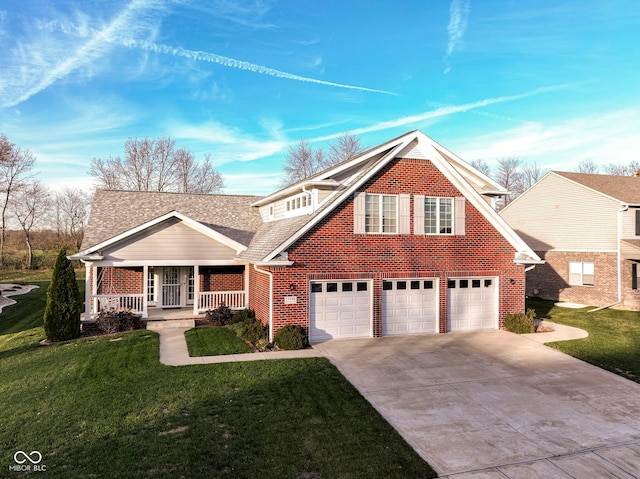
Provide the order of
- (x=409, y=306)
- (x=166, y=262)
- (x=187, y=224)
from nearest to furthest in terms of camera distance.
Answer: (x=409, y=306)
(x=166, y=262)
(x=187, y=224)

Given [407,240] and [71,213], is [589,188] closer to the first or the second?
[407,240]

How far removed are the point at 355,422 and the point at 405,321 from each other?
7.68 m

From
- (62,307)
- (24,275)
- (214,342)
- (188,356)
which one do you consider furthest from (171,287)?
(24,275)

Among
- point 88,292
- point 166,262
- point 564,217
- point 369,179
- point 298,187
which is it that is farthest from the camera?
point 564,217

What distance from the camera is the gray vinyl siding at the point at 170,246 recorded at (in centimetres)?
1716

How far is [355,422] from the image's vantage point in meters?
8.27

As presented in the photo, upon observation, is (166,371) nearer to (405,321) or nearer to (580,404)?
(405,321)

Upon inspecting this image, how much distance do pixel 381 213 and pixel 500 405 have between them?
7.74 m

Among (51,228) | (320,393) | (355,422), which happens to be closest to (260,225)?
(320,393)

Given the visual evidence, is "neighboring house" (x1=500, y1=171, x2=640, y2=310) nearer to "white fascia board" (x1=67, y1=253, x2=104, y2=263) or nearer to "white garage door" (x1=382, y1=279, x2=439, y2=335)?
"white garage door" (x1=382, y1=279, x2=439, y2=335)

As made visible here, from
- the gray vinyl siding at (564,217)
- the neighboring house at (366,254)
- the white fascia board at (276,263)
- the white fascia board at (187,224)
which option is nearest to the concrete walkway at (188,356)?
the neighboring house at (366,254)

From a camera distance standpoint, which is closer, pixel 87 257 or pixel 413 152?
pixel 413 152

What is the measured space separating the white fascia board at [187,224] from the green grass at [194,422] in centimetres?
512

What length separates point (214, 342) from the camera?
14453 mm
